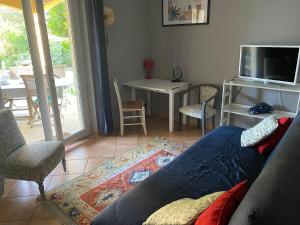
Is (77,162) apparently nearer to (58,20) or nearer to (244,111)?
(58,20)

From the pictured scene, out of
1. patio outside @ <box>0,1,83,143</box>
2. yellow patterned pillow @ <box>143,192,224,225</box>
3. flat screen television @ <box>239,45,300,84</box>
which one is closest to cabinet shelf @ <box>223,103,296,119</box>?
flat screen television @ <box>239,45,300,84</box>

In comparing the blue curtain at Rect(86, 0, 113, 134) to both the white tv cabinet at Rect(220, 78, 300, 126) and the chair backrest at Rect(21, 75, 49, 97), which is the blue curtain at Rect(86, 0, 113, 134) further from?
the white tv cabinet at Rect(220, 78, 300, 126)

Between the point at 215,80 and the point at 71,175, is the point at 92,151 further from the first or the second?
the point at 215,80

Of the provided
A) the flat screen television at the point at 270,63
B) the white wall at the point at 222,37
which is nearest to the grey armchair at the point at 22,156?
the white wall at the point at 222,37

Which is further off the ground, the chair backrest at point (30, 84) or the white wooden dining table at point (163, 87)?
the chair backrest at point (30, 84)

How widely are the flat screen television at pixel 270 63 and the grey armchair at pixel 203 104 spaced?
20.4 inches

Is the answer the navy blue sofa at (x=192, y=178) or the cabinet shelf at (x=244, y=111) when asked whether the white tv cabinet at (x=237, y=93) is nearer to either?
the cabinet shelf at (x=244, y=111)

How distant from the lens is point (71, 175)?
2.65 meters

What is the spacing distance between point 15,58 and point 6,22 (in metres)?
0.38

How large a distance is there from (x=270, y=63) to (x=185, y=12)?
1506mm

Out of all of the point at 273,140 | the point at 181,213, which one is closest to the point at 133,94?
the point at 273,140

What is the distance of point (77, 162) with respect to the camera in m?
2.93

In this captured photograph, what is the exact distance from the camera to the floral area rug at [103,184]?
2078 millimetres

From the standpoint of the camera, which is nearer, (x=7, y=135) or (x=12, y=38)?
(x=7, y=135)
